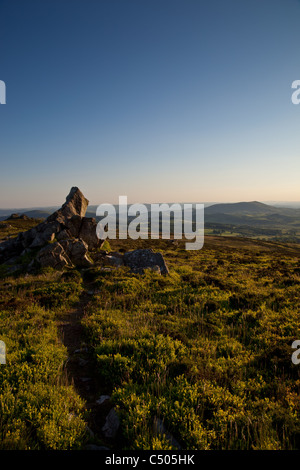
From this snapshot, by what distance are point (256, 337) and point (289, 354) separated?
121 centimetres

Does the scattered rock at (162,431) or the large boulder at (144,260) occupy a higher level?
the large boulder at (144,260)

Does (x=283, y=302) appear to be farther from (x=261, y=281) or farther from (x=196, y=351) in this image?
(x=196, y=351)

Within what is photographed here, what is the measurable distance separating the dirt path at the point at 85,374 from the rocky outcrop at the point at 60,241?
8639 mm

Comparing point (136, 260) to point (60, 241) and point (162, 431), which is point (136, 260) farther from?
point (162, 431)

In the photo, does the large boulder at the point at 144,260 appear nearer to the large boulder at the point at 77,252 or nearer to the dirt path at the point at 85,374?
the large boulder at the point at 77,252

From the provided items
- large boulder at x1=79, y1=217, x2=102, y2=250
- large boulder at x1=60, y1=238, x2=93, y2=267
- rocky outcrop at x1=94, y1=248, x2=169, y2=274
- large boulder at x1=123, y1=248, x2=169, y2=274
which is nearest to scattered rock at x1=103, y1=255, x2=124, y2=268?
rocky outcrop at x1=94, y1=248, x2=169, y2=274

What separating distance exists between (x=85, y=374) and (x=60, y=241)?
1514 centimetres

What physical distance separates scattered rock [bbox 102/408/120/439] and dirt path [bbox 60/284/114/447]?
0.28ft

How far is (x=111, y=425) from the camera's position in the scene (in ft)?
14.8

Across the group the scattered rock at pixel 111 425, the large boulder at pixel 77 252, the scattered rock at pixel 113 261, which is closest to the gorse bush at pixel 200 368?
the scattered rock at pixel 111 425

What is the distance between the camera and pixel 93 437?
13.8 feet

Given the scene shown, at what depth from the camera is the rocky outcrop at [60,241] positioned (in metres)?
17.8

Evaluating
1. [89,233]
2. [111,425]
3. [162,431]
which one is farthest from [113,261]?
[162,431]
